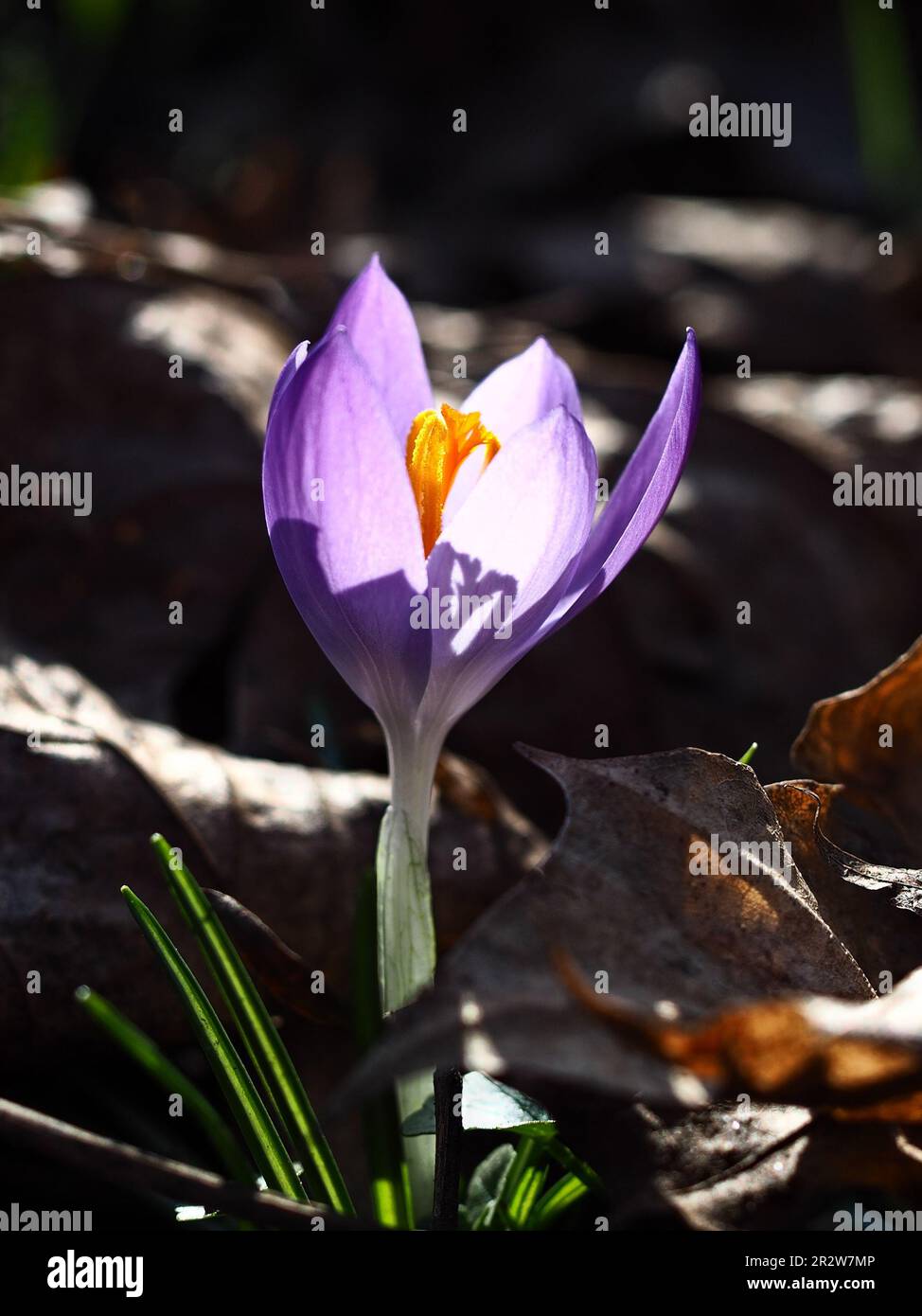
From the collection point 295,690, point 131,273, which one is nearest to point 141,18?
point 131,273

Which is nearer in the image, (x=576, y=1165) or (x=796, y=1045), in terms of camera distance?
(x=796, y=1045)

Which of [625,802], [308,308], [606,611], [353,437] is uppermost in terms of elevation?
[308,308]

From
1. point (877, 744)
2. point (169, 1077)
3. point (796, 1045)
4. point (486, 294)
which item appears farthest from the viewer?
point (486, 294)

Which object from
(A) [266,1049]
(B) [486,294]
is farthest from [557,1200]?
(B) [486,294]

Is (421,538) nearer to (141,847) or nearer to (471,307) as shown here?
(141,847)

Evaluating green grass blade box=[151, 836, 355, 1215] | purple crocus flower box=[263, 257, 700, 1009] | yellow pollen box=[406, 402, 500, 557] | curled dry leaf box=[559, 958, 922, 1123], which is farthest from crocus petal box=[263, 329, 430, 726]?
curled dry leaf box=[559, 958, 922, 1123]

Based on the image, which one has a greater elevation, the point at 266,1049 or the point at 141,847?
the point at 141,847
